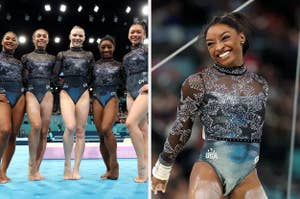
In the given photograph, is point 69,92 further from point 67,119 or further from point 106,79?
point 106,79

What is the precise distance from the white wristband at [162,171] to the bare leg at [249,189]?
358mm

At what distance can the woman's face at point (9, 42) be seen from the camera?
3.72 metres

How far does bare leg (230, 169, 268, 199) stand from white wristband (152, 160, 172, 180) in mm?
358

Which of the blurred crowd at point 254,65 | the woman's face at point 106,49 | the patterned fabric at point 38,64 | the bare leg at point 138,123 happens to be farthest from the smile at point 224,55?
the patterned fabric at point 38,64

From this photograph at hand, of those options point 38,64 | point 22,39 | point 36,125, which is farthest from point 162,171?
point 22,39

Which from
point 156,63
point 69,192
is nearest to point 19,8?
point 69,192

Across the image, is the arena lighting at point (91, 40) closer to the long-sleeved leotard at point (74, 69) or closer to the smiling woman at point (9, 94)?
the long-sleeved leotard at point (74, 69)

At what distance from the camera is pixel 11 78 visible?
12.0 feet

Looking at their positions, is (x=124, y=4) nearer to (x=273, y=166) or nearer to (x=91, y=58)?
(x=91, y=58)

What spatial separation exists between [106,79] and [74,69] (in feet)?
1.03

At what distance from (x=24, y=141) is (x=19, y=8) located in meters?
2.91

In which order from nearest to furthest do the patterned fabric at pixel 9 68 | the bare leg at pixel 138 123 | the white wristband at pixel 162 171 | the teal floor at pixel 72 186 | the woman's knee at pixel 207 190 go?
the woman's knee at pixel 207 190
the white wristband at pixel 162 171
the teal floor at pixel 72 186
the bare leg at pixel 138 123
the patterned fabric at pixel 9 68

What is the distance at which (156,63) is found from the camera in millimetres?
2225

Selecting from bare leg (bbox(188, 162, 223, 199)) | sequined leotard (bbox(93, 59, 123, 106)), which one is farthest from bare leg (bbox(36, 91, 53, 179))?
bare leg (bbox(188, 162, 223, 199))
